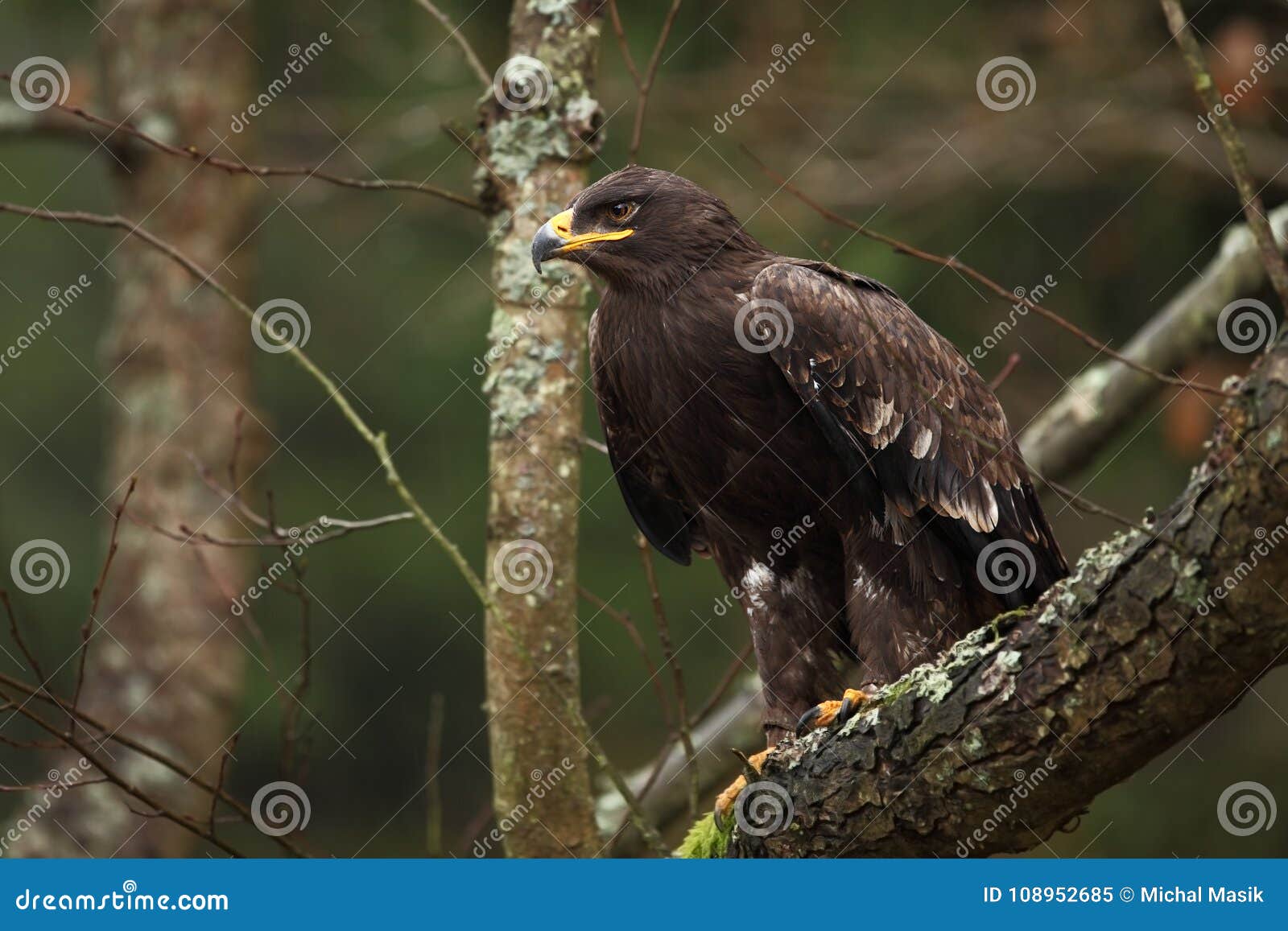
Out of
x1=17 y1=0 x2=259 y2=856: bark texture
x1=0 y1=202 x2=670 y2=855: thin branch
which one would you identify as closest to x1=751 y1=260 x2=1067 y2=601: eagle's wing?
x1=0 y1=202 x2=670 y2=855: thin branch

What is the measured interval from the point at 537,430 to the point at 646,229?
80 cm

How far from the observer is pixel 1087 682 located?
252cm

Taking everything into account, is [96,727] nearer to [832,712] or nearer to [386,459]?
[386,459]

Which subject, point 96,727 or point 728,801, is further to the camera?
point 728,801

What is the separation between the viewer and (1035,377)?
840cm

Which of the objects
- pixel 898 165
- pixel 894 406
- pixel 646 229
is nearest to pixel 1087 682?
pixel 894 406

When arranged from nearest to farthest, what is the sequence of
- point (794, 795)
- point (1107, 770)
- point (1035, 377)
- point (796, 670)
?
point (1107, 770), point (794, 795), point (796, 670), point (1035, 377)

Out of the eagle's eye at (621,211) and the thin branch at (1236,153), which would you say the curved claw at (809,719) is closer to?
the eagle's eye at (621,211)

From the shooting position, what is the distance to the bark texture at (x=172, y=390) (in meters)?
7.45

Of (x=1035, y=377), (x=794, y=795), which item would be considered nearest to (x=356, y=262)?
(x=1035, y=377)

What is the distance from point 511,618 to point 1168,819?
20.8 ft

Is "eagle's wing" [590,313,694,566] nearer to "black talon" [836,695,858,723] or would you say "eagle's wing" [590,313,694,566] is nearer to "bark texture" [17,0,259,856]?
"black talon" [836,695,858,723]

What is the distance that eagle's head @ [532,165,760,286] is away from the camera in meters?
4.50

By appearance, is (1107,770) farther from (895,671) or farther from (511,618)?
(511,618)
